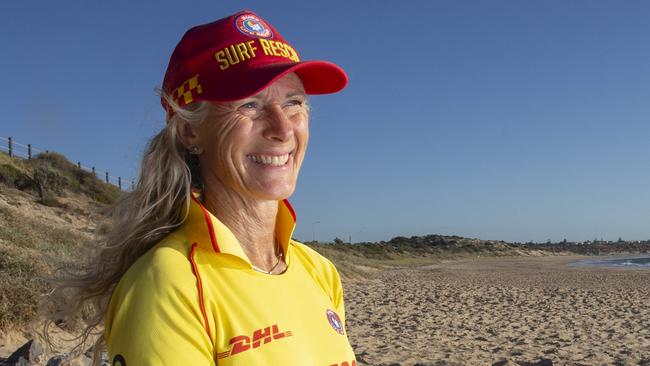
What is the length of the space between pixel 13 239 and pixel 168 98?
807 centimetres

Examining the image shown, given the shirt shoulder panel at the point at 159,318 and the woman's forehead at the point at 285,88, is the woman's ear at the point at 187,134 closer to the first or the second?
the woman's forehead at the point at 285,88

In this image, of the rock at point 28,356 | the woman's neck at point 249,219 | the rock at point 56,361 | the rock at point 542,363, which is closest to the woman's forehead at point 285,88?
the woman's neck at point 249,219

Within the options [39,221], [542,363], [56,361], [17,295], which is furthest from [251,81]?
[39,221]

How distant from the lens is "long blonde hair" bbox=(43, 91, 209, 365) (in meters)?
1.43

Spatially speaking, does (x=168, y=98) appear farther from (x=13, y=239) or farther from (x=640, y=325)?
(x=640, y=325)

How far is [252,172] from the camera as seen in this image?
4.99ft

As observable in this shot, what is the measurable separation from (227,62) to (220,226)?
401 millimetres

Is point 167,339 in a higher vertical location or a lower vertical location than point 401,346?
higher

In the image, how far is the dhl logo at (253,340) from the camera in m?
1.25

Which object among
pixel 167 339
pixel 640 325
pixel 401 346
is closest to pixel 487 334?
pixel 401 346

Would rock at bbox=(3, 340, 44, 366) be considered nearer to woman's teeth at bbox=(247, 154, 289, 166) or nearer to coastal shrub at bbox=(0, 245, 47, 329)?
coastal shrub at bbox=(0, 245, 47, 329)

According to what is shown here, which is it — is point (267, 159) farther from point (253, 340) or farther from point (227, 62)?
point (253, 340)

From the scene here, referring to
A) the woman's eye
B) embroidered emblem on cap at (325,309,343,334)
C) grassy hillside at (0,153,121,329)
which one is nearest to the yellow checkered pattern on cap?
the woman's eye

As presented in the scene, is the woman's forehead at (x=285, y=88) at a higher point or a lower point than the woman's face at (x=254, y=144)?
higher
